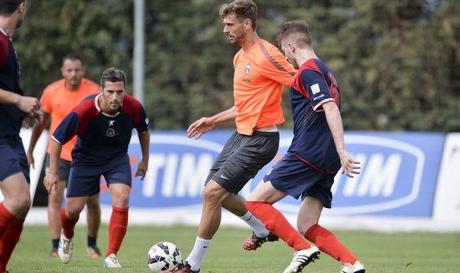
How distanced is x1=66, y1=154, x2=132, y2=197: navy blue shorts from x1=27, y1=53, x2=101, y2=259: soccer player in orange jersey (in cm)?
125

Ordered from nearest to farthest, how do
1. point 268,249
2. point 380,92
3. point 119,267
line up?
point 119,267
point 268,249
point 380,92

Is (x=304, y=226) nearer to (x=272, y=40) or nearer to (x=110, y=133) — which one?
(x=110, y=133)

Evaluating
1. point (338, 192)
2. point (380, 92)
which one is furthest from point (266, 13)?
point (338, 192)

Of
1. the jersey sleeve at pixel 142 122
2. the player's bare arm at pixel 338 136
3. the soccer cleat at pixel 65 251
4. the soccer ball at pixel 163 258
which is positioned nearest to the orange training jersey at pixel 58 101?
the soccer cleat at pixel 65 251

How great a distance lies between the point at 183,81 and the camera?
22.0 m

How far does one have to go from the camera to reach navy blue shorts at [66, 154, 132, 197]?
10664 mm

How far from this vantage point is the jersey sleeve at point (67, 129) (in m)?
10.1

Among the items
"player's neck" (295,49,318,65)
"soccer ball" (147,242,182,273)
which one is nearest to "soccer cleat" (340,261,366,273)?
"soccer ball" (147,242,182,273)

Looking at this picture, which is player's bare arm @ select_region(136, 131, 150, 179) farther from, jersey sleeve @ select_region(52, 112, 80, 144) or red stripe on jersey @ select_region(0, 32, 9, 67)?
red stripe on jersey @ select_region(0, 32, 9, 67)

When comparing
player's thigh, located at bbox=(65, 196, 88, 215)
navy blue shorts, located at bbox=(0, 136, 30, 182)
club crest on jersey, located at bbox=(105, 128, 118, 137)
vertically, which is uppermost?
navy blue shorts, located at bbox=(0, 136, 30, 182)

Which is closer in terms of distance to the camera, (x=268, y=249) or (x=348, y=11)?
(x=268, y=249)

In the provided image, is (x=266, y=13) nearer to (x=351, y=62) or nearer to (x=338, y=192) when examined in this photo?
(x=351, y=62)

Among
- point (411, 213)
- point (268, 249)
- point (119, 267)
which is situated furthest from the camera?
point (411, 213)

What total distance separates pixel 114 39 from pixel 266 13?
352 cm
